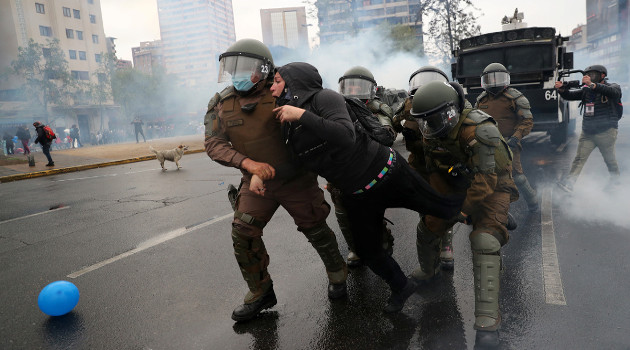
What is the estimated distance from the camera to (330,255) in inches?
128

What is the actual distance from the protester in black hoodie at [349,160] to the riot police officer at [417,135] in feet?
2.99

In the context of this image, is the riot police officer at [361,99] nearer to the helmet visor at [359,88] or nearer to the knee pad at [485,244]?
the helmet visor at [359,88]

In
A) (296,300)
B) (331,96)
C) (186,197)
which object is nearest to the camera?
(331,96)

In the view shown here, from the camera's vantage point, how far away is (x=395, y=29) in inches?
1449

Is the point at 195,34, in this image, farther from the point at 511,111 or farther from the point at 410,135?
the point at 410,135

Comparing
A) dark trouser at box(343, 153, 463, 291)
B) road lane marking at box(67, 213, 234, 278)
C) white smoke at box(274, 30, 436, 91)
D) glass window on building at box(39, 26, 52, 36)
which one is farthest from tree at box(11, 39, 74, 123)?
dark trouser at box(343, 153, 463, 291)

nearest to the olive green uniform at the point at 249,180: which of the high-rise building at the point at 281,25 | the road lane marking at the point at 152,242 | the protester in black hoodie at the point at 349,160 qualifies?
the protester in black hoodie at the point at 349,160

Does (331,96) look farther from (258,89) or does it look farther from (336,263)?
(336,263)

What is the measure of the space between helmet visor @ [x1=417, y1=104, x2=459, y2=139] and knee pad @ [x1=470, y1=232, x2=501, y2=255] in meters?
0.72

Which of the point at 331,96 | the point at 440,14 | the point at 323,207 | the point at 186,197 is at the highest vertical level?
the point at 440,14

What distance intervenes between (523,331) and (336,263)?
52.5 inches

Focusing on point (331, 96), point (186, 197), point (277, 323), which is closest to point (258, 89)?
point (331, 96)

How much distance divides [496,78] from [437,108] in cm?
380

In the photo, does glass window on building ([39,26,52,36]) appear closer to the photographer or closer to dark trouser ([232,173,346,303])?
the photographer
